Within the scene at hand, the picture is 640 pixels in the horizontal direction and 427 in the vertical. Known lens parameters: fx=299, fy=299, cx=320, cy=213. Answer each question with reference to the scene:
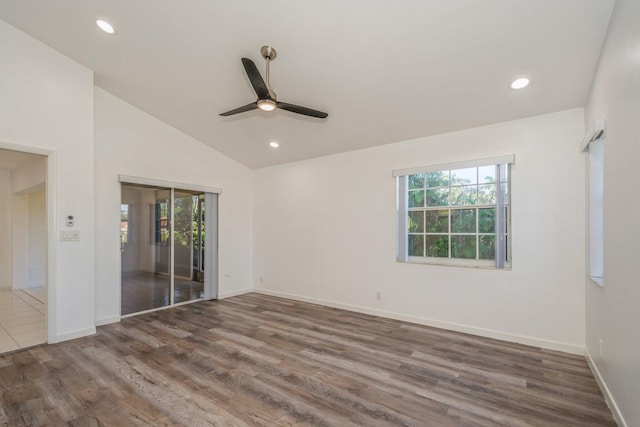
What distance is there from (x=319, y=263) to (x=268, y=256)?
1272 millimetres

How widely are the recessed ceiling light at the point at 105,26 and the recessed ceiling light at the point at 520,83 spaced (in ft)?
13.6

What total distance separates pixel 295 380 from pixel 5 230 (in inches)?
305

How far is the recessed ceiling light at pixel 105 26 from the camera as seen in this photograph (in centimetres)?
307

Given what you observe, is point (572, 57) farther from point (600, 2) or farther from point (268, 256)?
point (268, 256)

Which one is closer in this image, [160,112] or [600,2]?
[600,2]

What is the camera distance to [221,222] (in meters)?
5.76

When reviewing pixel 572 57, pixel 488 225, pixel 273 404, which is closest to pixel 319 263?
pixel 488 225

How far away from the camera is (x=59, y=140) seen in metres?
3.56

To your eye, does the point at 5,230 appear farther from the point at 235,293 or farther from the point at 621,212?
the point at 621,212

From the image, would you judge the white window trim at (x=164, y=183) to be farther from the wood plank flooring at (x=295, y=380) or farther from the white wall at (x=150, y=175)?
the wood plank flooring at (x=295, y=380)

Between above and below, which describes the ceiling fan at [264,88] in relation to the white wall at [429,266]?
above

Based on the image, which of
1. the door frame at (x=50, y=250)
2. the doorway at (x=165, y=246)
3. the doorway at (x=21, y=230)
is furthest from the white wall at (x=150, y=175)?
the doorway at (x=21, y=230)

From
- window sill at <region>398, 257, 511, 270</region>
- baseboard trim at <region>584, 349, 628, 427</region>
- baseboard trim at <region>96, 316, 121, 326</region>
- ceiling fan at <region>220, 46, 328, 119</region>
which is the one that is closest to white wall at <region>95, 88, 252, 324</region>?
baseboard trim at <region>96, 316, 121, 326</region>

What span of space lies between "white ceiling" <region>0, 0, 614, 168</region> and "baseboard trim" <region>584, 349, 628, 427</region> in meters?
2.59
